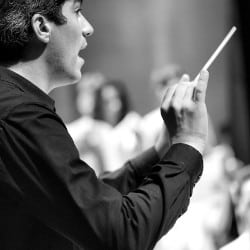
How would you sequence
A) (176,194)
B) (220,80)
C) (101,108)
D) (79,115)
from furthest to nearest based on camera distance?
(220,80)
(79,115)
(101,108)
(176,194)

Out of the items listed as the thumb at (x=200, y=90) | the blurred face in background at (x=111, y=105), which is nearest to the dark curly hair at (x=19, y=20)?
the thumb at (x=200, y=90)

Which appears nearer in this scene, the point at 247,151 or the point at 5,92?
the point at 5,92

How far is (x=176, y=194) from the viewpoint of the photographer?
100cm

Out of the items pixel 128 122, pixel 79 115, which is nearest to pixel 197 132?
pixel 128 122

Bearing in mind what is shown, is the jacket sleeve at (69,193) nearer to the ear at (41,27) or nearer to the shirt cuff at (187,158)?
the shirt cuff at (187,158)

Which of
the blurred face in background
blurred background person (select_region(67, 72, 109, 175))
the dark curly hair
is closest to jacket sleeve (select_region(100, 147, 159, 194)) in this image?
the dark curly hair

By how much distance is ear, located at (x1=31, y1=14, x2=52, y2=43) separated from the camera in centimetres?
108

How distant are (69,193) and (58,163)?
0.16 ft

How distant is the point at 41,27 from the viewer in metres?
1.09

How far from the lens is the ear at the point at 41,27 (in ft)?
3.54

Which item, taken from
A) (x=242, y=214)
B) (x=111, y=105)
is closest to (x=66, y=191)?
(x=242, y=214)

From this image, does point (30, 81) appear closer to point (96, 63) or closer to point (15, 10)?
point (15, 10)

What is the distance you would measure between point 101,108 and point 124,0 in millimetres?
1049

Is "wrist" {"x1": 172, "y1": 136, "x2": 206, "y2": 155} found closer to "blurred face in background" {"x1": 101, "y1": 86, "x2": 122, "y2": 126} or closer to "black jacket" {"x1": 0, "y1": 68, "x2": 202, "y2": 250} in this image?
"black jacket" {"x1": 0, "y1": 68, "x2": 202, "y2": 250}
